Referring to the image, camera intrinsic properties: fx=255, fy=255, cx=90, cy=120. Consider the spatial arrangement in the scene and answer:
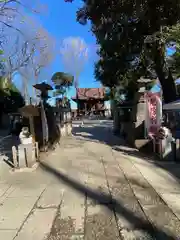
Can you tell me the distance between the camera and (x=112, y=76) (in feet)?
46.5

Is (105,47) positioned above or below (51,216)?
above

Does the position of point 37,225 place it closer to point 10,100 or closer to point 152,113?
point 152,113

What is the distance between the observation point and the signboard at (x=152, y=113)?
924 cm

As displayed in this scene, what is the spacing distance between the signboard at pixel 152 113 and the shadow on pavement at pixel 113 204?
454 cm

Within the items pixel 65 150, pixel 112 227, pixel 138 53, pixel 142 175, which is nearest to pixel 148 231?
pixel 112 227

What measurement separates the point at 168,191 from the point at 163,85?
29.2 feet

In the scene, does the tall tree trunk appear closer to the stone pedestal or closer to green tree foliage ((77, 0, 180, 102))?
green tree foliage ((77, 0, 180, 102))

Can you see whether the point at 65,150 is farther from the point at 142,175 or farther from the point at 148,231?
the point at 148,231

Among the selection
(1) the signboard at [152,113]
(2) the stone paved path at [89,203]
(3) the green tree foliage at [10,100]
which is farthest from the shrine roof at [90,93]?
(2) the stone paved path at [89,203]

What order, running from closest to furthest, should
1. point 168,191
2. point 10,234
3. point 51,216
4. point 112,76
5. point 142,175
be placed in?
1. point 10,234
2. point 51,216
3. point 168,191
4. point 142,175
5. point 112,76

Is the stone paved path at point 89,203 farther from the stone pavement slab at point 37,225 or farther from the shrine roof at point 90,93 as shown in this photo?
the shrine roof at point 90,93

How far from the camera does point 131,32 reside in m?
10.3

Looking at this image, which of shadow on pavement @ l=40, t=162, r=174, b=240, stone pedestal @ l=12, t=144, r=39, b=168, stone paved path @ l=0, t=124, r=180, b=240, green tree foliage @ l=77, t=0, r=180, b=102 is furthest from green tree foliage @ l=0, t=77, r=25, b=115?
shadow on pavement @ l=40, t=162, r=174, b=240

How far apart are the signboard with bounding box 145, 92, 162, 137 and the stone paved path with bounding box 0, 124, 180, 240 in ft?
8.89
